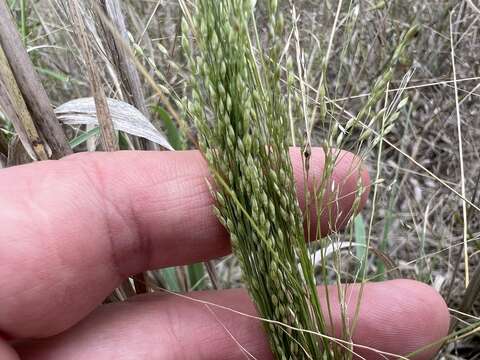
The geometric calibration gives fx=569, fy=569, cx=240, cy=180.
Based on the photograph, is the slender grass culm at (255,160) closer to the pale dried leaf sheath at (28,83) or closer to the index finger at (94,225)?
the index finger at (94,225)

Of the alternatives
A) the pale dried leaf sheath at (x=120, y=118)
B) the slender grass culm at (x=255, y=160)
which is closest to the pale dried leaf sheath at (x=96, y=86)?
the pale dried leaf sheath at (x=120, y=118)

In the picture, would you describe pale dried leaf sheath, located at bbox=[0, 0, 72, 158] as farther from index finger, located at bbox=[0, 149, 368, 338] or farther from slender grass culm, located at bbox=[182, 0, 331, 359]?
slender grass culm, located at bbox=[182, 0, 331, 359]

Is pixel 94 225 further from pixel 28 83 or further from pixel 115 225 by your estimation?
pixel 28 83

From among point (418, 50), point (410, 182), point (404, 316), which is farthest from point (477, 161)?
point (404, 316)

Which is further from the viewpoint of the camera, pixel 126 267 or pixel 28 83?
pixel 126 267

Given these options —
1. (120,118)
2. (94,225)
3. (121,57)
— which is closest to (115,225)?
(94,225)

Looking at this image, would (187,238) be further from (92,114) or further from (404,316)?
(404,316)
